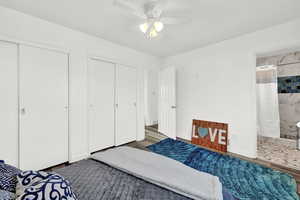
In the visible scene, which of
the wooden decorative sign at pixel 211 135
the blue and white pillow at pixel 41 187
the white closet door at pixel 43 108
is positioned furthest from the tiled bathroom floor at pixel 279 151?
the white closet door at pixel 43 108

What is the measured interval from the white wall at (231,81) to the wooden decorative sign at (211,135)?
33 centimetres

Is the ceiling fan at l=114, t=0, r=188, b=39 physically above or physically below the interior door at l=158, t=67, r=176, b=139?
above

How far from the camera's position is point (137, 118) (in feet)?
11.8

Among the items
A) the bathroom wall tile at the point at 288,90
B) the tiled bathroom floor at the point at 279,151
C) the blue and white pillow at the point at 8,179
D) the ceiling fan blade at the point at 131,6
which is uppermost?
the ceiling fan blade at the point at 131,6

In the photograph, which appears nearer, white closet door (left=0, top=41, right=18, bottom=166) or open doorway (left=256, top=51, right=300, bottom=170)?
white closet door (left=0, top=41, right=18, bottom=166)

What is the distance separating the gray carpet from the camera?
0.84 meters

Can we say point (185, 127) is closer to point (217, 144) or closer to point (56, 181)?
point (217, 144)

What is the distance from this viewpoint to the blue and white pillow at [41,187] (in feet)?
1.98

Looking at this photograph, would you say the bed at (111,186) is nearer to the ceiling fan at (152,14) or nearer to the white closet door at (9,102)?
the white closet door at (9,102)

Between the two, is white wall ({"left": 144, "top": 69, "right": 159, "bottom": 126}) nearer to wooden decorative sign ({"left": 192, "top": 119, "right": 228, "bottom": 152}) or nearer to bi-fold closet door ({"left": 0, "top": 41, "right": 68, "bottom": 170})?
wooden decorative sign ({"left": 192, "top": 119, "right": 228, "bottom": 152})

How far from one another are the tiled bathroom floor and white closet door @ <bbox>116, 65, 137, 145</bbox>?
274 centimetres

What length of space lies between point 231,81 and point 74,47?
313cm

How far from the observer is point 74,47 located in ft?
8.14

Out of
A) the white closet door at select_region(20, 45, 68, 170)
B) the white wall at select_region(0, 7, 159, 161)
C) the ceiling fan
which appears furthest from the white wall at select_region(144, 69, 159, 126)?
the ceiling fan
